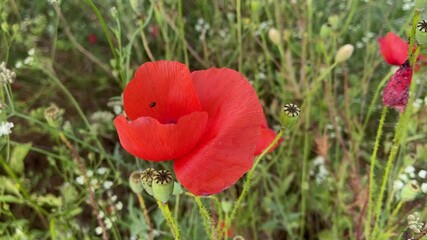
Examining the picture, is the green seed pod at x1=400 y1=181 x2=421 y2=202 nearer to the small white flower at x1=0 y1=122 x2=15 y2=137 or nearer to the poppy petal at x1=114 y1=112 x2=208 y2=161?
the poppy petal at x1=114 y1=112 x2=208 y2=161

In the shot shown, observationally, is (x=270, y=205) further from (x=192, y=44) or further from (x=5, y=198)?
(x=192, y=44)

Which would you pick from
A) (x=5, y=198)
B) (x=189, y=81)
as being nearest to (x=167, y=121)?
(x=189, y=81)

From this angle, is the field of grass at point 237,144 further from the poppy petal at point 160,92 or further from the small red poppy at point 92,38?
the poppy petal at point 160,92

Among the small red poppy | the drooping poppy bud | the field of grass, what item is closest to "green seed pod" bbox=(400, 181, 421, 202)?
the field of grass

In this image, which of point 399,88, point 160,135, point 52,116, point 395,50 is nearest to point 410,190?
point 399,88

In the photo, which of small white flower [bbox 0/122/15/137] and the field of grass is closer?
small white flower [bbox 0/122/15/137]

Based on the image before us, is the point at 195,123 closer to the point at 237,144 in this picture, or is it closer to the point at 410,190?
the point at 237,144
